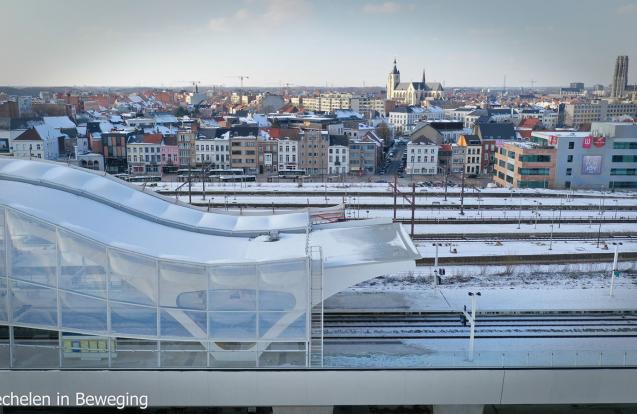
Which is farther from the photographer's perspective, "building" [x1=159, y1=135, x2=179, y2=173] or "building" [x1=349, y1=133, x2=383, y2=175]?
"building" [x1=349, y1=133, x2=383, y2=175]

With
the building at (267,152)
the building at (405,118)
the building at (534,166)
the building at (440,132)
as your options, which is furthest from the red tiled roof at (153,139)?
the building at (405,118)

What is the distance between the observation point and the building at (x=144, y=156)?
43000 mm

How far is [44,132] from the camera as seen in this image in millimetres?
44219

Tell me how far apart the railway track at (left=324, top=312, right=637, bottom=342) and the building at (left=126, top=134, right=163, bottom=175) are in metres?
33.4

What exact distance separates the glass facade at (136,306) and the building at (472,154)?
36.6 meters

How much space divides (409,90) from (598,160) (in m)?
87.4

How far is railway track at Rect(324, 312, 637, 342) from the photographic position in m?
11.5

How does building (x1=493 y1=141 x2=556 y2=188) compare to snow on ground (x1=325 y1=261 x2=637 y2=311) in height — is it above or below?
above

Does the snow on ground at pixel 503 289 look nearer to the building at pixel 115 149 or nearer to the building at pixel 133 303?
the building at pixel 133 303

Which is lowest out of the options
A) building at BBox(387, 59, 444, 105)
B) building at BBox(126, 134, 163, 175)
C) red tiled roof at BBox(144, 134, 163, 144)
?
building at BBox(126, 134, 163, 175)

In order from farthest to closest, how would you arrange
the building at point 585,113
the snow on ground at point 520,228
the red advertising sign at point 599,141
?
the building at point 585,113
the red advertising sign at point 599,141
the snow on ground at point 520,228

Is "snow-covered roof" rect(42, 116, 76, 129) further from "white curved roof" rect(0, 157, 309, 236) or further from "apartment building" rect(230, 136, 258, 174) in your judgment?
"white curved roof" rect(0, 157, 309, 236)

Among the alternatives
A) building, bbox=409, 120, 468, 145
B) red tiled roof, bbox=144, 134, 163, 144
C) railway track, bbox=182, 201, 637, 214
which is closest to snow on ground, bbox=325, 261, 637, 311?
railway track, bbox=182, 201, 637, 214

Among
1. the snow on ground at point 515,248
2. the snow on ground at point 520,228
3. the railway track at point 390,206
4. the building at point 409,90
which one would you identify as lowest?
the snow on ground at point 515,248
